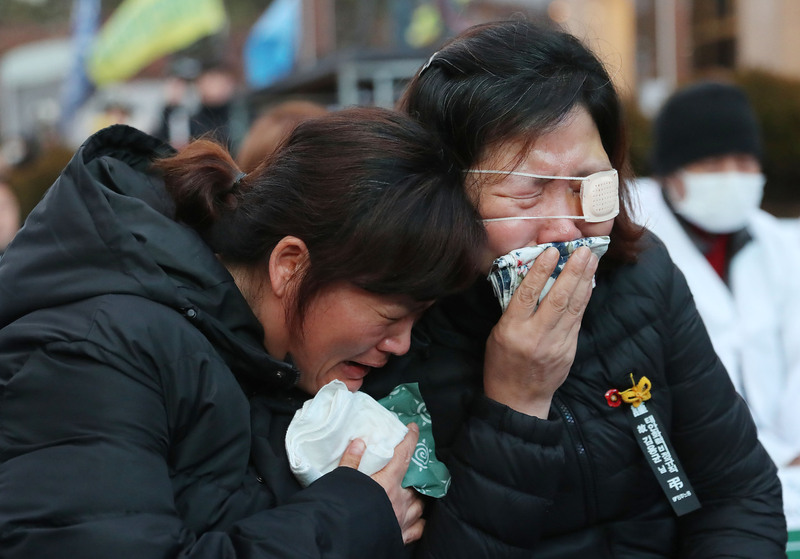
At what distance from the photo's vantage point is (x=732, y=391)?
2250 millimetres

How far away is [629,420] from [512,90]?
0.81m

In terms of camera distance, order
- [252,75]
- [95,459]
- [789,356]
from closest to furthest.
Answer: [95,459] < [789,356] < [252,75]

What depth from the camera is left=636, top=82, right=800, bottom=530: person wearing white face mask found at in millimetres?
3773

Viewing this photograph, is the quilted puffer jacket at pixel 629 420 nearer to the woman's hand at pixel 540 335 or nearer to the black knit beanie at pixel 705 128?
the woman's hand at pixel 540 335

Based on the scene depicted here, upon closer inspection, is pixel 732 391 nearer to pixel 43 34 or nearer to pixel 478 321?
pixel 478 321

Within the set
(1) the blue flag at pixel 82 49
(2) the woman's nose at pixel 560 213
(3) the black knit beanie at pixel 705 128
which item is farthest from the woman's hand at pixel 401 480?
(1) the blue flag at pixel 82 49

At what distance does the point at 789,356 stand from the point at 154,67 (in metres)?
32.7

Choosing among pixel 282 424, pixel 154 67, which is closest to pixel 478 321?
pixel 282 424

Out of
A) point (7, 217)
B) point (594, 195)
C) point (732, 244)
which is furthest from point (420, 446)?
point (7, 217)

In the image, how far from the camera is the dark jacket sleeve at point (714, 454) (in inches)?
86.4

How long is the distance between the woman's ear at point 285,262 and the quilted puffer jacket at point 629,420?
0.37 metres

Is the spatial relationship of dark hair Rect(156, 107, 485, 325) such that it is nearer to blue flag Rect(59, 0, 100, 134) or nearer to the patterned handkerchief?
the patterned handkerchief

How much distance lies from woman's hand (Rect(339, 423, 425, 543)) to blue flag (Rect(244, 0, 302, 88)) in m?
9.96

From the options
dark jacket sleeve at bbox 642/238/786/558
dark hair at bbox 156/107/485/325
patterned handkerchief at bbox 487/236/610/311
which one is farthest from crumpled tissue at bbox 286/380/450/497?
dark jacket sleeve at bbox 642/238/786/558
